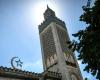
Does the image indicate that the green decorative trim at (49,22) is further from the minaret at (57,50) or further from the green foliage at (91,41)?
A: the green foliage at (91,41)

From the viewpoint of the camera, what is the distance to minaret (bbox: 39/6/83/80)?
3468 cm

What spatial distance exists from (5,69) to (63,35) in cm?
2045

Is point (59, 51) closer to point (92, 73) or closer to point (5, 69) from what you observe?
point (5, 69)

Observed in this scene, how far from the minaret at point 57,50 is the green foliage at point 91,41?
18.1 m

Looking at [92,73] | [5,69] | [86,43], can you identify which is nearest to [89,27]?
[86,43]

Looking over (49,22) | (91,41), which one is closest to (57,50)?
(49,22)

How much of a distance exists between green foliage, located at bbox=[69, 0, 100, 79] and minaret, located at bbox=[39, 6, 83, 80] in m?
18.1

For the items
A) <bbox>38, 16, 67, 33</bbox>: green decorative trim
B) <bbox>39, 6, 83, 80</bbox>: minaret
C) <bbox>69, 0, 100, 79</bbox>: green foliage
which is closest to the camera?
<bbox>69, 0, 100, 79</bbox>: green foliage

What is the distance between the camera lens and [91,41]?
13789 millimetres

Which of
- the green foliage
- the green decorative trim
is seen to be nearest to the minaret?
the green decorative trim

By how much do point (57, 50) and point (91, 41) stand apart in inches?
911

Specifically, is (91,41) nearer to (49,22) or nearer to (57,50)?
(57,50)

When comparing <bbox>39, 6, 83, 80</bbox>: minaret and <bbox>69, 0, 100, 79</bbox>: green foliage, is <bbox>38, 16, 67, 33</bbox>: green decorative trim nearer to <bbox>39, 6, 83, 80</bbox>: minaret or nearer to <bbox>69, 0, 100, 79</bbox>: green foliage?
<bbox>39, 6, 83, 80</bbox>: minaret

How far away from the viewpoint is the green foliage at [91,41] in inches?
535
